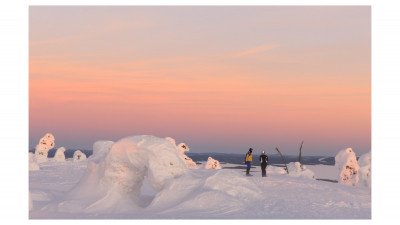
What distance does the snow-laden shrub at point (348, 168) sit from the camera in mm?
36741

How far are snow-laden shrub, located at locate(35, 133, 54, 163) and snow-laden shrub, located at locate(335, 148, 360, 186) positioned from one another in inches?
1258

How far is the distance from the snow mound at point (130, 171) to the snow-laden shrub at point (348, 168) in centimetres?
2071

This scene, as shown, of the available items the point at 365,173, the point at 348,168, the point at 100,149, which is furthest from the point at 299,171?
the point at 100,149

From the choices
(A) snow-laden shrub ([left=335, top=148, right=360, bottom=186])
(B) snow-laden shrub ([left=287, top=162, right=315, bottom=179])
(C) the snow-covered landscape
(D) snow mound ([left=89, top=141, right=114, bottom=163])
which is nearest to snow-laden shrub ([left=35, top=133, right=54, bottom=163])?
(B) snow-laden shrub ([left=287, top=162, right=315, bottom=179])

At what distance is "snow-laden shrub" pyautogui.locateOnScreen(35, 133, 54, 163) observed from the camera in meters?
54.1

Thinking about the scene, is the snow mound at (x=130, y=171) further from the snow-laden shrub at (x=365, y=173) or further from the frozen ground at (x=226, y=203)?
the snow-laden shrub at (x=365, y=173)

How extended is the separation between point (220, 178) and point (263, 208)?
7.14ft

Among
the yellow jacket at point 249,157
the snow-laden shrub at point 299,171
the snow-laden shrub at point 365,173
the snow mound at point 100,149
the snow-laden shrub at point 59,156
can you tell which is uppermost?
the snow mound at point 100,149

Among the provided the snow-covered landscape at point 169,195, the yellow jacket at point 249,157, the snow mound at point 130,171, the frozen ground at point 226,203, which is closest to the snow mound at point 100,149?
the snow-covered landscape at point 169,195

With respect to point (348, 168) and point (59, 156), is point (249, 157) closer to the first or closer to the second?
point (348, 168)

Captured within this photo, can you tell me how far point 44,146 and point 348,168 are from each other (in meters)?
32.8

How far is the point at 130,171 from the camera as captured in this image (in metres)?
19.3
